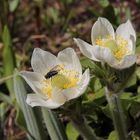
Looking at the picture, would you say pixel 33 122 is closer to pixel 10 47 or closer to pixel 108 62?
pixel 108 62

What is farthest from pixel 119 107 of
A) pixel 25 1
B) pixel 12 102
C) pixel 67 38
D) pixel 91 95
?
pixel 25 1

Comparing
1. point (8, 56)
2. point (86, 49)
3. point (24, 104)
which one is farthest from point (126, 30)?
point (8, 56)

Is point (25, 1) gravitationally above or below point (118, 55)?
above

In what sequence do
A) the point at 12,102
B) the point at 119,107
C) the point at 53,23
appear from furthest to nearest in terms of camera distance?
1. the point at 53,23
2. the point at 12,102
3. the point at 119,107

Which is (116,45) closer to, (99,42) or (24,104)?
(99,42)

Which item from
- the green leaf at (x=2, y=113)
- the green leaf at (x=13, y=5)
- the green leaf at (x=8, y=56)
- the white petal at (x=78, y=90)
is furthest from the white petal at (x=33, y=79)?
the green leaf at (x=13, y=5)

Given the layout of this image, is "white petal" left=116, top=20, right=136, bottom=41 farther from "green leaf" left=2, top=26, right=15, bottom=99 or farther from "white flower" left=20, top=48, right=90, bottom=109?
"green leaf" left=2, top=26, right=15, bottom=99

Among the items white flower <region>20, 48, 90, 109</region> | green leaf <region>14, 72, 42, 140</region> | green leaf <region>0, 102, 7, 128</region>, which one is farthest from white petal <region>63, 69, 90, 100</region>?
green leaf <region>0, 102, 7, 128</region>
